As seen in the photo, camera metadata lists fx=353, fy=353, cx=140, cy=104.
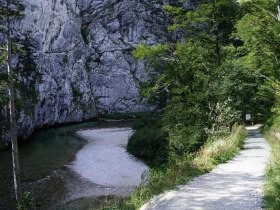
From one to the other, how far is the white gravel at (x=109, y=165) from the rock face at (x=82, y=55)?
1262 cm

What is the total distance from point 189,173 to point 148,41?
220 feet

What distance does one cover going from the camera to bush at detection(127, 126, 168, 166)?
25.9 meters

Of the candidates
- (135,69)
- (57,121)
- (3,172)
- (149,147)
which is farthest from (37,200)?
(135,69)

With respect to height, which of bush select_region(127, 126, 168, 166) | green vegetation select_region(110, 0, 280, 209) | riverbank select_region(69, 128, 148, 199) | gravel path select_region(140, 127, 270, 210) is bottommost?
riverbank select_region(69, 128, 148, 199)

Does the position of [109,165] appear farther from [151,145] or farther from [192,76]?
[192,76]

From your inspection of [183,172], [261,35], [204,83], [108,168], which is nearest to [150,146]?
[108,168]

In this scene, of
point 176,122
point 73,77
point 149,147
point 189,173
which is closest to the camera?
point 189,173

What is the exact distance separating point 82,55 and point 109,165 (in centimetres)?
4601

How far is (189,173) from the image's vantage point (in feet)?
43.8

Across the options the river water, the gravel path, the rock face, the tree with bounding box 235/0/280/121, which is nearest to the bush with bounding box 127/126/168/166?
the river water

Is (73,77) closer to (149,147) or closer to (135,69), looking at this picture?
(135,69)

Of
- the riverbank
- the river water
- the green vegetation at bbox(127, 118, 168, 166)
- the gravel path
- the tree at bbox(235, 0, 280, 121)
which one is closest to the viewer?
the gravel path

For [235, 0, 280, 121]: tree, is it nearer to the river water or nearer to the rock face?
the river water

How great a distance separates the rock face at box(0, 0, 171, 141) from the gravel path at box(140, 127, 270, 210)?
31.7m
